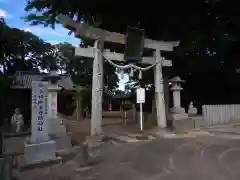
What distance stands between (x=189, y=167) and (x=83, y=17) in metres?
14.5

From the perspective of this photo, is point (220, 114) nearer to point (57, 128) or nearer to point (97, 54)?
point (97, 54)

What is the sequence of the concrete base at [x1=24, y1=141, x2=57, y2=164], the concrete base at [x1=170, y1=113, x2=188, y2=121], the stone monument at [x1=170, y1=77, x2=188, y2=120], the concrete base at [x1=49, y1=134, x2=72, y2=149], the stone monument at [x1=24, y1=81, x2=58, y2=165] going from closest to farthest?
the concrete base at [x1=24, y1=141, x2=57, y2=164]
the stone monument at [x1=24, y1=81, x2=58, y2=165]
the concrete base at [x1=49, y1=134, x2=72, y2=149]
the concrete base at [x1=170, y1=113, x2=188, y2=121]
the stone monument at [x1=170, y1=77, x2=188, y2=120]

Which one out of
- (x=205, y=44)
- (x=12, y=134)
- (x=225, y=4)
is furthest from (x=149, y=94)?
(x=12, y=134)

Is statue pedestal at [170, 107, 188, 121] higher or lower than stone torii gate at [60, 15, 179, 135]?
lower

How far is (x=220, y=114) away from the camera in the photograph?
56.3 ft

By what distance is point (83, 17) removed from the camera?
18906 millimetres

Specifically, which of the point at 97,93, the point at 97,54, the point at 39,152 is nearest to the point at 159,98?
the point at 97,93

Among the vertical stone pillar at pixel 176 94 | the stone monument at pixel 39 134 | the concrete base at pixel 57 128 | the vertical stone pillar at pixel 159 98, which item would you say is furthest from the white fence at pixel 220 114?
the stone monument at pixel 39 134

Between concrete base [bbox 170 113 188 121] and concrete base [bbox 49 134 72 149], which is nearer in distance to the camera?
concrete base [bbox 49 134 72 149]

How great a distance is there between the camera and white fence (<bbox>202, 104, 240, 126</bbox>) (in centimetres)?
1648

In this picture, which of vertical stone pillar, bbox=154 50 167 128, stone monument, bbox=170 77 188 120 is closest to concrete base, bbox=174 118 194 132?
stone monument, bbox=170 77 188 120

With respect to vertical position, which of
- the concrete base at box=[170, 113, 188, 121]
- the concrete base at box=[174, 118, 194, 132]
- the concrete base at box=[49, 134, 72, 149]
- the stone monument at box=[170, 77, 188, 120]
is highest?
the stone monument at box=[170, 77, 188, 120]

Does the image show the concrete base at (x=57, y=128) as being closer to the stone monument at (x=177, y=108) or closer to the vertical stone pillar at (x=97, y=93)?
the vertical stone pillar at (x=97, y=93)

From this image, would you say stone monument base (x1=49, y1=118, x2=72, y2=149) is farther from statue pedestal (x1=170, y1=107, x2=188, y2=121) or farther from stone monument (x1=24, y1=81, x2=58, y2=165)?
statue pedestal (x1=170, y1=107, x2=188, y2=121)
